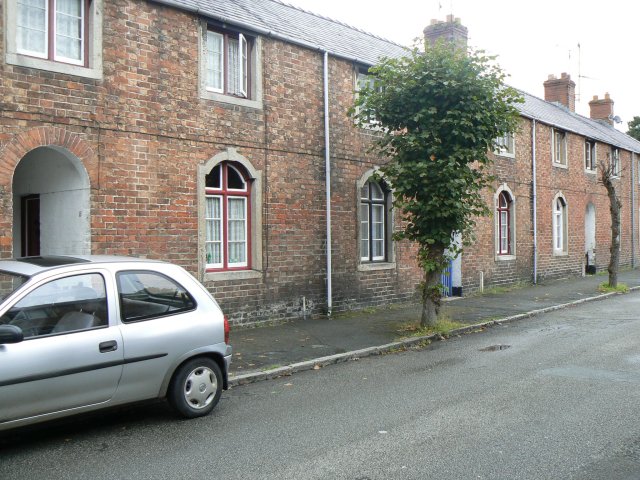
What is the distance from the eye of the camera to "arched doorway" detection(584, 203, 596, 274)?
26.5m

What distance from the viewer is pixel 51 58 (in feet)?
31.4

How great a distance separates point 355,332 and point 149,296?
598cm

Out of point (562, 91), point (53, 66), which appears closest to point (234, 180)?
point (53, 66)

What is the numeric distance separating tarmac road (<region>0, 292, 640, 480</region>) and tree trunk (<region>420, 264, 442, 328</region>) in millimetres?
2952

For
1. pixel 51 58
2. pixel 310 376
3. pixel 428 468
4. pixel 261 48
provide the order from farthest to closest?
pixel 261 48 → pixel 51 58 → pixel 310 376 → pixel 428 468

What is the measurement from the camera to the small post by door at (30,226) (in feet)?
36.9

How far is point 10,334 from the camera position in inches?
192

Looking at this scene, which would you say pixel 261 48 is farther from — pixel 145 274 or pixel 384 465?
pixel 384 465

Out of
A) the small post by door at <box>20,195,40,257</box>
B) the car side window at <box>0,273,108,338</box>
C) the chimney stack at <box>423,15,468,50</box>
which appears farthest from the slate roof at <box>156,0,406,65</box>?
the car side window at <box>0,273,108,338</box>

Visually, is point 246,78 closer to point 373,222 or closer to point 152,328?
point 373,222

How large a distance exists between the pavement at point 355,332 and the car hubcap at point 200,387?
1.36 meters

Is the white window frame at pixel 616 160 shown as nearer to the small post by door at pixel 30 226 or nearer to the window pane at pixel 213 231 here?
the window pane at pixel 213 231

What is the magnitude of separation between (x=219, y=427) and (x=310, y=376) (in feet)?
8.09

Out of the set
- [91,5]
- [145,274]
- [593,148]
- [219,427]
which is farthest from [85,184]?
[593,148]
